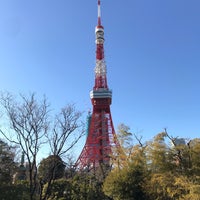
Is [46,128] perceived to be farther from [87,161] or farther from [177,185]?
[87,161]

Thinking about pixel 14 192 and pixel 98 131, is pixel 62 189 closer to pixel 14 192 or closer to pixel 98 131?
pixel 14 192

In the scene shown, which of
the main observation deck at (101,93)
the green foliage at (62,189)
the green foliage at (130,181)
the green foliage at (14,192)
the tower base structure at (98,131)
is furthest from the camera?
the main observation deck at (101,93)

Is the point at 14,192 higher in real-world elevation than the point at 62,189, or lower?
lower

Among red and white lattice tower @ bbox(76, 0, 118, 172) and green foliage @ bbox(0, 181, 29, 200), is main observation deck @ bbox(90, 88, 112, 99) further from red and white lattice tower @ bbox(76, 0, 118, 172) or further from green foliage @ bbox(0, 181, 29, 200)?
green foliage @ bbox(0, 181, 29, 200)

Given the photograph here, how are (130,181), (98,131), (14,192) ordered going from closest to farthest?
(130,181), (14,192), (98,131)

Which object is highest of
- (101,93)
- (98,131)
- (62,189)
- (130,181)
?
(101,93)

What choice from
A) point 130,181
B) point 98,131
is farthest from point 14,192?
point 98,131

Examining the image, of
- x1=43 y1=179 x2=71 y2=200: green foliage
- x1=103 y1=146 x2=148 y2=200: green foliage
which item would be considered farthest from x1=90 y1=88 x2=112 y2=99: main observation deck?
x1=103 y1=146 x2=148 y2=200: green foliage

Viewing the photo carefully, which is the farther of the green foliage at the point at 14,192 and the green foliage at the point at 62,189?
the green foliage at the point at 62,189

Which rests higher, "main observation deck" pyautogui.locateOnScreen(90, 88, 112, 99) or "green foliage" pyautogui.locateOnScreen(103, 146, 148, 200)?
"main observation deck" pyautogui.locateOnScreen(90, 88, 112, 99)

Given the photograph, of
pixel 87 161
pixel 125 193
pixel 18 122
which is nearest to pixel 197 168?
pixel 125 193

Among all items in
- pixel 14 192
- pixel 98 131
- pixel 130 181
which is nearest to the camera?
pixel 130 181

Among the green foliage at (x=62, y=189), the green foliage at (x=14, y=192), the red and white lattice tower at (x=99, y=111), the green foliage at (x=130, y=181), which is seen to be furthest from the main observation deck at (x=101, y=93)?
the green foliage at (x=130, y=181)

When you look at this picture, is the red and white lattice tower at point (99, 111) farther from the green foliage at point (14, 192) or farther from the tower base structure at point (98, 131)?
the green foliage at point (14, 192)
